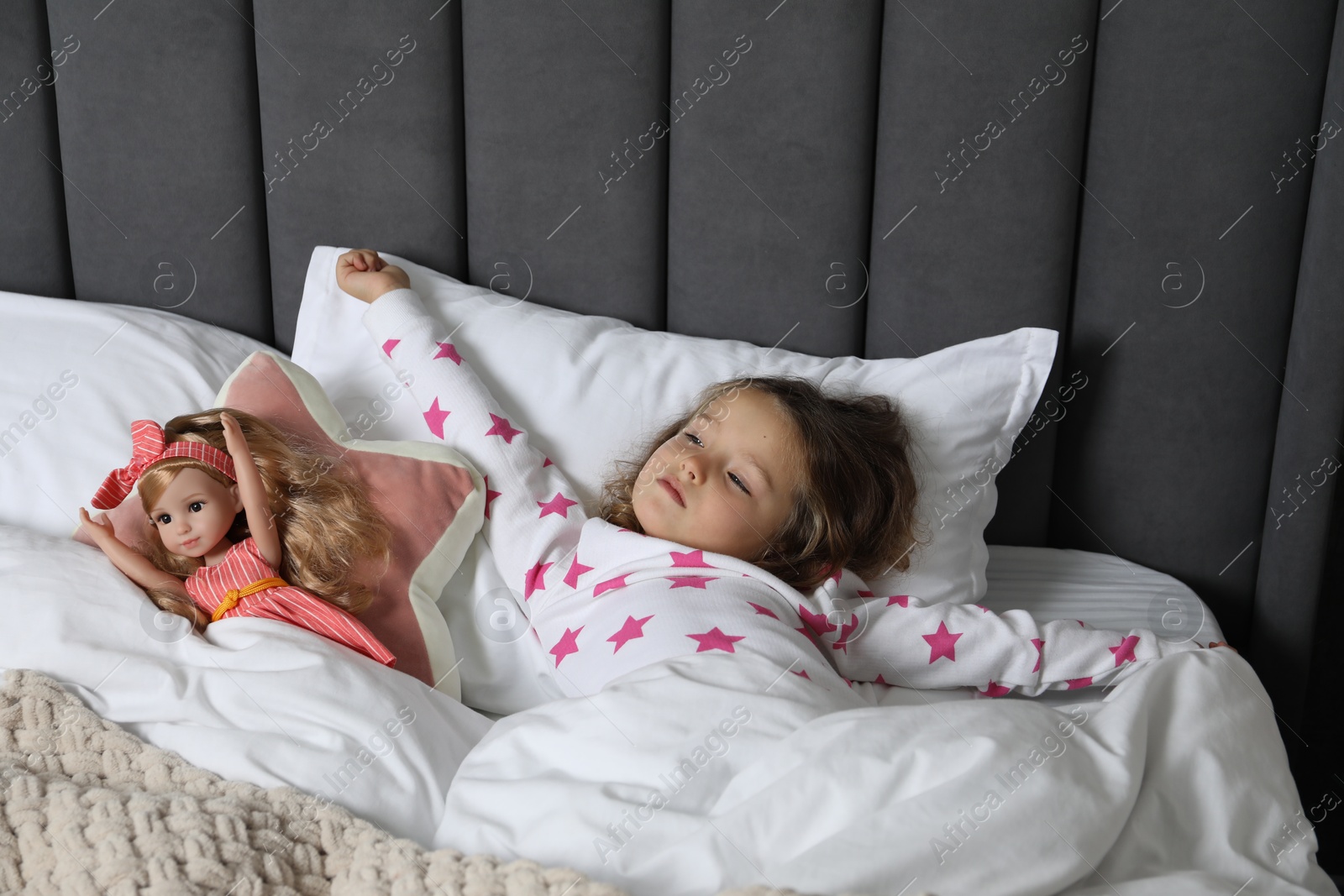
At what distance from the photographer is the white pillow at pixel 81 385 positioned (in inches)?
41.8

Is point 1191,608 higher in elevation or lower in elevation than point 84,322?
lower

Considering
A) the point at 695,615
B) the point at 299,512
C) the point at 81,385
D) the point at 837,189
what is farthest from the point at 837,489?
the point at 81,385

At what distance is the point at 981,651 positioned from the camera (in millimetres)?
1014

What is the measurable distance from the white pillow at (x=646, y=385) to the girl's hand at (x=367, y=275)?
25 millimetres

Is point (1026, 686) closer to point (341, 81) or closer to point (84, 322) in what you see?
point (341, 81)

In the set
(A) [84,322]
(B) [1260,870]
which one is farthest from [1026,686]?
(A) [84,322]

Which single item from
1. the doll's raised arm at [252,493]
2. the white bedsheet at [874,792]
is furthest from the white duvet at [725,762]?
the doll's raised arm at [252,493]

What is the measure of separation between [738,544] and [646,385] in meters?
0.24

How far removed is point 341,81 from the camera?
3.98 feet

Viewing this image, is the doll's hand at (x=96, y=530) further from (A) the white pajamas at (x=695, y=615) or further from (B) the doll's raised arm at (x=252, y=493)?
(A) the white pajamas at (x=695, y=615)

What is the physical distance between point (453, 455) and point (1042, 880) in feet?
2.32

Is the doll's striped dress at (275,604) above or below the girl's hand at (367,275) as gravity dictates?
below

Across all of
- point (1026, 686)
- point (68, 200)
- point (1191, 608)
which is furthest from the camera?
point (68, 200)

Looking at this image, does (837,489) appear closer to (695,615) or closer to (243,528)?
(695,615)
